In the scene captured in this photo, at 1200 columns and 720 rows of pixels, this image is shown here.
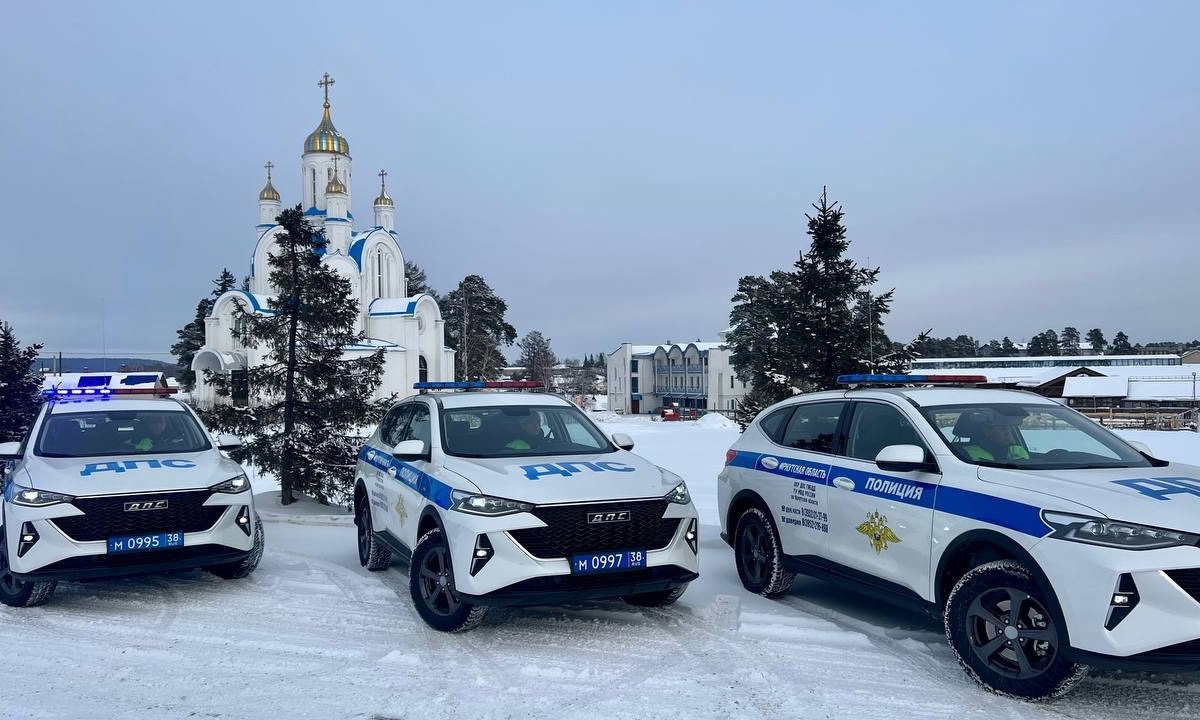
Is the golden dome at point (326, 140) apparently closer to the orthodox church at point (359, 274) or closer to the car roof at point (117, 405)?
the orthodox church at point (359, 274)

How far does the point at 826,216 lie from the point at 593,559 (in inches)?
394

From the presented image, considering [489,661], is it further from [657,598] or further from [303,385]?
[303,385]

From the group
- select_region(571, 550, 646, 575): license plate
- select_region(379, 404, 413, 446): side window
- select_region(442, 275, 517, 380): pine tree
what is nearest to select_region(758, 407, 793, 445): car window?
select_region(571, 550, 646, 575): license plate

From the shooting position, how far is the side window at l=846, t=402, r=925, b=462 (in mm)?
5758

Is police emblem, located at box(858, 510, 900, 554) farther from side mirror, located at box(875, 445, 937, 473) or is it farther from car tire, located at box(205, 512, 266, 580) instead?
car tire, located at box(205, 512, 266, 580)

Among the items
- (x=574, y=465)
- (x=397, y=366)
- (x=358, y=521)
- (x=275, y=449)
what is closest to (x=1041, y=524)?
(x=574, y=465)

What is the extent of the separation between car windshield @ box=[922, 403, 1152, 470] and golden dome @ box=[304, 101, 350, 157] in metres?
55.5

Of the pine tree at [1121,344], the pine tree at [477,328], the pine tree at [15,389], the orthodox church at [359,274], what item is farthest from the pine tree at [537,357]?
the pine tree at [1121,344]

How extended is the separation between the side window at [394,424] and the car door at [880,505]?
3.97 m

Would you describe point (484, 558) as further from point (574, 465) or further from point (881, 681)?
point (881, 681)

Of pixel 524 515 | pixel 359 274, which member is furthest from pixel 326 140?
pixel 524 515

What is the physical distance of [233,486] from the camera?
281 inches

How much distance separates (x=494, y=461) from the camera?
6.45 meters

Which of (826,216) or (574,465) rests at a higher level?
(826,216)
